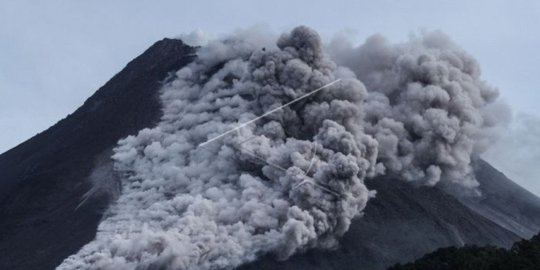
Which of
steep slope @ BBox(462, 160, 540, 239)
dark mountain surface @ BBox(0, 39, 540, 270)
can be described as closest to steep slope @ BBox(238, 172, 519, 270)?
dark mountain surface @ BBox(0, 39, 540, 270)

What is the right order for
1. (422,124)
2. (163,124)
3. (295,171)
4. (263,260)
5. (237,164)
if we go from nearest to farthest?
(263,260)
(295,171)
(237,164)
(422,124)
(163,124)

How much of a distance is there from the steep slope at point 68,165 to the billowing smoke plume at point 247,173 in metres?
3.49

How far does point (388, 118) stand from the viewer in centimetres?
10094

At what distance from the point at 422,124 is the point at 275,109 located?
16.5 m

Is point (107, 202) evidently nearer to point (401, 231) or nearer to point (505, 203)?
point (401, 231)

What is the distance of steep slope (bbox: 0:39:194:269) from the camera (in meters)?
85.2

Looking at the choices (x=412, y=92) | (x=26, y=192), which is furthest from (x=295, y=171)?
(x=26, y=192)

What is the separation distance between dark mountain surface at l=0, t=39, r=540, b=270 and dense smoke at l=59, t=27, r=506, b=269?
7.24ft

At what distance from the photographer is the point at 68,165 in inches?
4011

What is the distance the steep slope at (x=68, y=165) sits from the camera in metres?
85.2

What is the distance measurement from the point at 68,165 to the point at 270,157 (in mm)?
27659

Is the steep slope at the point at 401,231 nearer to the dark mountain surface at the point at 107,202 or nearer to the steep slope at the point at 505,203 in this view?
the dark mountain surface at the point at 107,202

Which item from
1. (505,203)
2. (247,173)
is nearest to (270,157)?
(247,173)

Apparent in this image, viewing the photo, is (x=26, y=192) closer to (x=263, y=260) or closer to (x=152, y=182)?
(x=152, y=182)
